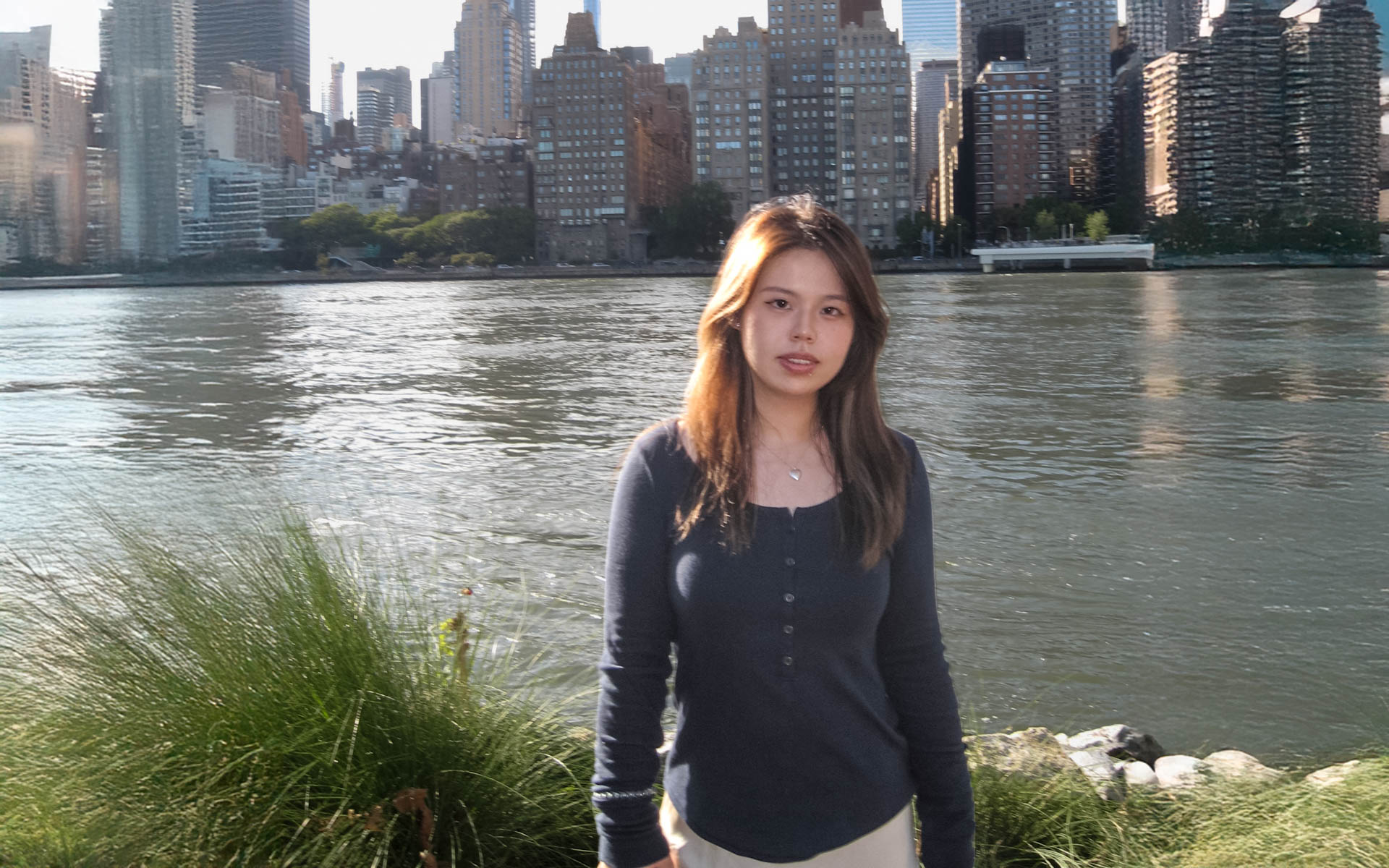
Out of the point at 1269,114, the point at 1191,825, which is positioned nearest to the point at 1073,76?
the point at 1269,114

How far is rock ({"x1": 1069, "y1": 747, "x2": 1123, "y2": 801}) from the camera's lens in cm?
356

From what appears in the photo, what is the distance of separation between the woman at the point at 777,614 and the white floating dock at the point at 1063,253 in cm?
10186

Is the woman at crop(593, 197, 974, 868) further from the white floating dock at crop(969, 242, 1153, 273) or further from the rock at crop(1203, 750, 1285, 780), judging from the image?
the white floating dock at crop(969, 242, 1153, 273)

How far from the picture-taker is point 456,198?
150 metres

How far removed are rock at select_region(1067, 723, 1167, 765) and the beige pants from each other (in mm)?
2971

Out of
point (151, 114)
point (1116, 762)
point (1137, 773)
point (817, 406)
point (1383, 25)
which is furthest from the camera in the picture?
point (151, 114)

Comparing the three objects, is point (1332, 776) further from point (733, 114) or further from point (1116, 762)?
point (733, 114)

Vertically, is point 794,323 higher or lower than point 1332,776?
higher

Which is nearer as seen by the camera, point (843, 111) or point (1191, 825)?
point (1191, 825)

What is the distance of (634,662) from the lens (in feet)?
5.73

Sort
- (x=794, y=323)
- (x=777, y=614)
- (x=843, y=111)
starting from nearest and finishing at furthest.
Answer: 1. (x=777, y=614)
2. (x=794, y=323)
3. (x=843, y=111)

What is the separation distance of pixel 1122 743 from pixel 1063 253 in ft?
331

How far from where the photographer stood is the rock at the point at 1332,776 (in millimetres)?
3248

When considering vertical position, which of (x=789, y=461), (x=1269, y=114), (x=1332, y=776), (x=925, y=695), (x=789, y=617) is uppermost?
(x=1269, y=114)
